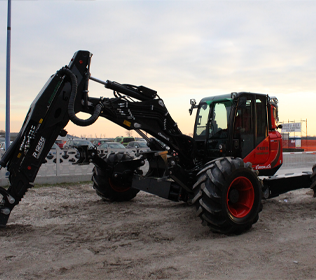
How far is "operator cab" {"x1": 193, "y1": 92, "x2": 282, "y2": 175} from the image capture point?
7211mm

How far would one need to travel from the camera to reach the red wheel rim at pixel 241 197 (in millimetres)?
6173

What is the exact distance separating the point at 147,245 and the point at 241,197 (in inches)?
86.4

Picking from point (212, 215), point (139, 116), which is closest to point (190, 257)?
point (212, 215)

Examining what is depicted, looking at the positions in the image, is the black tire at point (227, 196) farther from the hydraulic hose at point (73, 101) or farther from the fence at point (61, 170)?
the fence at point (61, 170)

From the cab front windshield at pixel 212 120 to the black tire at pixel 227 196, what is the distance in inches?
54.7

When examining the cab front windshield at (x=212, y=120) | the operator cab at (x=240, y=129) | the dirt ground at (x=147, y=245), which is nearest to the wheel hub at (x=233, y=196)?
the dirt ground at (x=147, y=245)

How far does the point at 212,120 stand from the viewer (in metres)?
7.61

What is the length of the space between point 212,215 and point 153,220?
1724 millimetres

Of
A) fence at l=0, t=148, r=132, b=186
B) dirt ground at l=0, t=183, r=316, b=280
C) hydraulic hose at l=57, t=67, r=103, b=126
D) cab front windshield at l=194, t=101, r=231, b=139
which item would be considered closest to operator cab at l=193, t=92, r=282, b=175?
cab front windshield at l=194, t=101, r=231, b=139

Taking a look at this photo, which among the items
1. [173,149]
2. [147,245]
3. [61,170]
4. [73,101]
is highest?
A: [73,101]

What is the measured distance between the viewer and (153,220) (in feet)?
22.9

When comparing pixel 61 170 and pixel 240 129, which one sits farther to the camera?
pixel 61 170

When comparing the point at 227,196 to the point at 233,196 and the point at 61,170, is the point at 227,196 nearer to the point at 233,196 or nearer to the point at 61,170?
the point at 233,196

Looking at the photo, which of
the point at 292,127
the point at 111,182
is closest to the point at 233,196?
the point at 111,182
